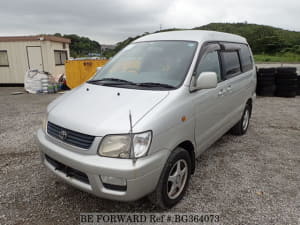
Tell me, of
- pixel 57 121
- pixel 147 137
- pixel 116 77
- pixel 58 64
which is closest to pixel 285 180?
pixel 147 137

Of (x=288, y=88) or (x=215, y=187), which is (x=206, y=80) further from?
(x=288, y=88)

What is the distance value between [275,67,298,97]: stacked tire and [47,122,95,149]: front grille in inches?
319

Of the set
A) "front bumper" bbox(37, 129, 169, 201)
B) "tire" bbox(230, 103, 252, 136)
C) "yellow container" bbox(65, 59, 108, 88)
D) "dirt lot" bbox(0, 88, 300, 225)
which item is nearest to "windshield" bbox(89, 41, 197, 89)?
"front bumper" bbox(37, 129, 169, 201)

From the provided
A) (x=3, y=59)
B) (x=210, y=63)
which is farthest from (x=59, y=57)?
(x=210, y=63)

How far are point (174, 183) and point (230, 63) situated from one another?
2169mm

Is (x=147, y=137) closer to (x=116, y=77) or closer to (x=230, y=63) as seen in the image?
(x=116, y=77)

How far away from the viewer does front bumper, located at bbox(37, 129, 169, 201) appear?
178 cm

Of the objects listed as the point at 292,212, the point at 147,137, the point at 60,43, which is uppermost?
the point at 60,43

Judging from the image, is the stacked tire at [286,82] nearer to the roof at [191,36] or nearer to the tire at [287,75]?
the tire at [287,75]

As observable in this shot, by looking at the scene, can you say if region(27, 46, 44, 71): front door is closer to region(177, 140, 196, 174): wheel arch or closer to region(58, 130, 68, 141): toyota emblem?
region(58, 130, 68, 141): toyota emblem

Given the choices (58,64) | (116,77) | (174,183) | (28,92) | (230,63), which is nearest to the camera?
(174,183)

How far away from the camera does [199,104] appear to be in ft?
8.20

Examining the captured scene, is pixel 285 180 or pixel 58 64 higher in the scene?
pixel 58 64

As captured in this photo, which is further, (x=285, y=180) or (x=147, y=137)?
(x=285, y=180)
